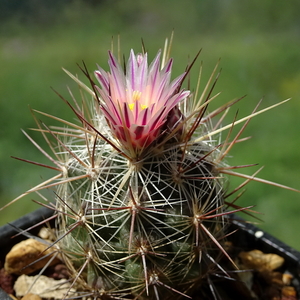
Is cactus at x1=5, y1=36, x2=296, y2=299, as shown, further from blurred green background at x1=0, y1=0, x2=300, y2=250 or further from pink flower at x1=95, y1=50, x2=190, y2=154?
blurred green background at x1=0, y1=0, x2=300, y2=250

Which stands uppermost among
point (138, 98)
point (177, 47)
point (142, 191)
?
point (177, 47)

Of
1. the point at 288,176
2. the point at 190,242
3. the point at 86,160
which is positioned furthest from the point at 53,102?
the point at 190,242

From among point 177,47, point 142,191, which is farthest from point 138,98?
point 177,47

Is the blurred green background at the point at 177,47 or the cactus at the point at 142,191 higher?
the blurred green background at the point at 177,47

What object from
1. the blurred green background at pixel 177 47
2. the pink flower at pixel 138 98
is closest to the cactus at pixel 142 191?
Result: the pink flower at pixel 138 98

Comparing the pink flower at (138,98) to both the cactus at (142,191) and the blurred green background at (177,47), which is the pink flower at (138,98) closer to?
the cactus at (142,191)

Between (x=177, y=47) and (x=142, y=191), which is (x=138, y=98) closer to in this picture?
(x=142, y=191)

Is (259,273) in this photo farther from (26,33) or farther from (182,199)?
(26,33)
